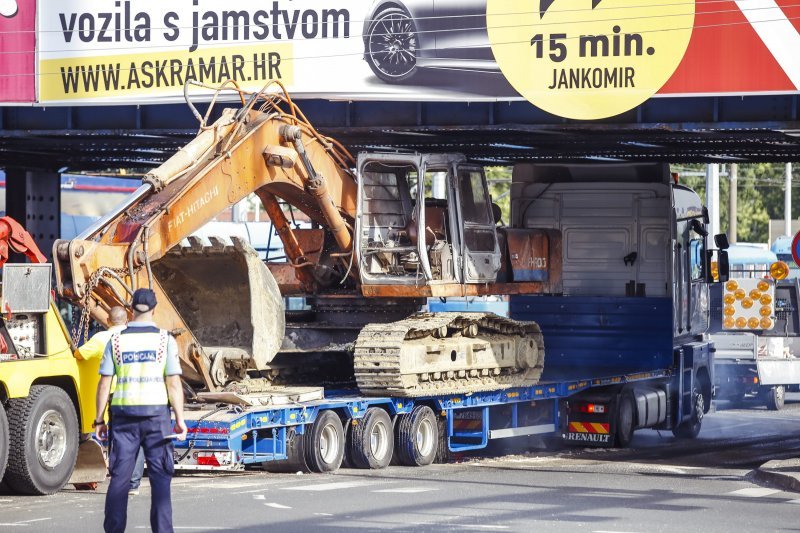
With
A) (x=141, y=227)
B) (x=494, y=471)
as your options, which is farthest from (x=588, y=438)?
(x=141, y=227)

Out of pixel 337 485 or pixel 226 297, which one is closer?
pixel 337 485

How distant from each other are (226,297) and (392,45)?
6.03 m

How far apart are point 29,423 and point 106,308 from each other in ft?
5.06

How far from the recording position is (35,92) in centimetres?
2480

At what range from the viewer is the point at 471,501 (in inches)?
579

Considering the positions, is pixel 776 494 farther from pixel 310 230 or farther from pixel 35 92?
pixel 35 92

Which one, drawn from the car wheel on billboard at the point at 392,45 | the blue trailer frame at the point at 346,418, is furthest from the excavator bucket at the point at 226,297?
the car wheel on billboard at the point at 392,45

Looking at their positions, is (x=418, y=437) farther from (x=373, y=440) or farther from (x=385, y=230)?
(x=385, y=230)

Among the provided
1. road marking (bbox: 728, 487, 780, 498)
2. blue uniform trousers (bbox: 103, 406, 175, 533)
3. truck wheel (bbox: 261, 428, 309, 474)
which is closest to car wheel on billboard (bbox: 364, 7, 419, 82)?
truck wheel (bbox: 261, 428, 309, 474)

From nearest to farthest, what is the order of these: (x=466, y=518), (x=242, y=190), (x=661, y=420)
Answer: (x=466, y=518) < (x=242, y=190) < (x=661, y=420)

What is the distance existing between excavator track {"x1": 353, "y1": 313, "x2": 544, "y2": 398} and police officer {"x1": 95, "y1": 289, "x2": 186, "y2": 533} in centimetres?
707

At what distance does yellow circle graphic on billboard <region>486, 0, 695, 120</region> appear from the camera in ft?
70.3

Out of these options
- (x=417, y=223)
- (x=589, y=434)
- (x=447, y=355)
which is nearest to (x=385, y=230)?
(x=417, y=223)

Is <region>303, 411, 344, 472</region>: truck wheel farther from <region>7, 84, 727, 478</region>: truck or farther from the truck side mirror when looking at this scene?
the truck side mirror
